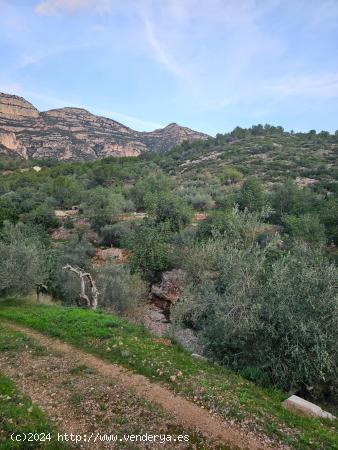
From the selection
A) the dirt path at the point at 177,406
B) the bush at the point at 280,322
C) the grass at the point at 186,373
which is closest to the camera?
the dirt path at the point at 177,406

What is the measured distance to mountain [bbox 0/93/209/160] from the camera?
119125 millimetres

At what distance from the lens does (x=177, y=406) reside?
734cm

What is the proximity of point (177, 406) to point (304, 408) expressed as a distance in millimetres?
2839

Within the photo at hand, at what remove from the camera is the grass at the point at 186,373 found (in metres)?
6.81

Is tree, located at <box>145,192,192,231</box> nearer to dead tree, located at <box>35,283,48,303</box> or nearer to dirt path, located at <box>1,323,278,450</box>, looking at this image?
dead tree, located at <box>35,283,48,303</box>

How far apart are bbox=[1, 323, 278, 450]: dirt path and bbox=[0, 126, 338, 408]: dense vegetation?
274cm

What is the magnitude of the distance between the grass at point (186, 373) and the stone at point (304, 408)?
0.20 metres

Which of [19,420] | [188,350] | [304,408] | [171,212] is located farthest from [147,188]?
[19,420]

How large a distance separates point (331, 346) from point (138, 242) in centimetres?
1953

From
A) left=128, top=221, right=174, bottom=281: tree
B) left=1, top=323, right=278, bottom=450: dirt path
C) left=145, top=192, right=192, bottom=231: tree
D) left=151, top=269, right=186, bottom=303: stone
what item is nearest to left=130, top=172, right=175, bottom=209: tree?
left=145, top=192, right=192, bottom=231: tree

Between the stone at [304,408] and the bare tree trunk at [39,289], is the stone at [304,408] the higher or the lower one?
the higher one

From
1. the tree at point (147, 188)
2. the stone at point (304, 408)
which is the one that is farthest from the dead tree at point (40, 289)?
the tree at point (147, 188)

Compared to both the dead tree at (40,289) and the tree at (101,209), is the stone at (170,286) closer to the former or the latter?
the dead tree at (40,289)

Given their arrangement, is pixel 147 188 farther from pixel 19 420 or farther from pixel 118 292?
pixel 19 420
